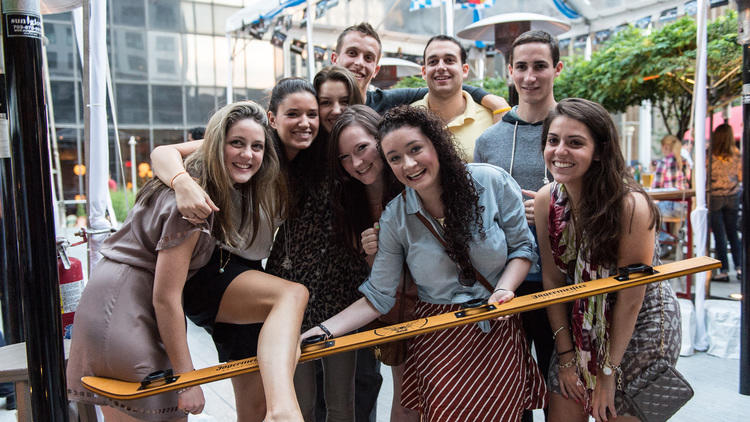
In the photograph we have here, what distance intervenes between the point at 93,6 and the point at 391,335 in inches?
87.2

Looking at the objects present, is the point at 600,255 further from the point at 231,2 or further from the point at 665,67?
the point at 231,2

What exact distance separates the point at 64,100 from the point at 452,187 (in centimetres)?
1701

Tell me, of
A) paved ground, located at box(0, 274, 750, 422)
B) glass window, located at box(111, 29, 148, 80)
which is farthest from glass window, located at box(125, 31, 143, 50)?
paved ground, located at box(0, 274, 750, 422)

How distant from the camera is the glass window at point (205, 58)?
17594mm

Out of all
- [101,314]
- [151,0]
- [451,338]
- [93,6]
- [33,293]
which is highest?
[151,0]

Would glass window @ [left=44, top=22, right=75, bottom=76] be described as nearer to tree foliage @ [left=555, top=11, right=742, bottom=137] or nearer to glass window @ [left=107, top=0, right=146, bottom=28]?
glass window @ [left=107, top=0, right=146, bottom=28]

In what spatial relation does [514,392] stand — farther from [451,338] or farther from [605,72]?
[605,72]

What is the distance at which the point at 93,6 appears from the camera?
2641 millimetres

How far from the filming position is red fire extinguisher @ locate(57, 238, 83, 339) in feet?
8.18

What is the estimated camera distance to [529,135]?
8.20ft

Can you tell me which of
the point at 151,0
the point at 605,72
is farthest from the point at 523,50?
the point at 151,0

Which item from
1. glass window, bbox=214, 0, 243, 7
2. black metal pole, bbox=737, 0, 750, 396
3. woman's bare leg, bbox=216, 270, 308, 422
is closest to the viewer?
woman's bare leg, bbox=216, 270, 308, 422

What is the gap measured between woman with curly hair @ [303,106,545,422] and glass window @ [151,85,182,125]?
55.0 ft

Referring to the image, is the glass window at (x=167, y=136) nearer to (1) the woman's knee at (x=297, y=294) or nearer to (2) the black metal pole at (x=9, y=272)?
(2) the black metal pole at (x=9, y=272)
